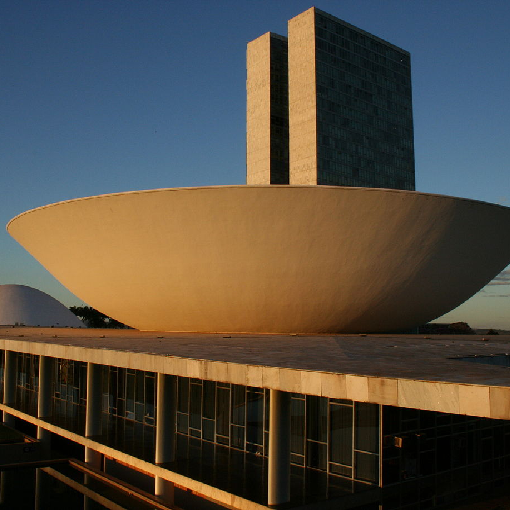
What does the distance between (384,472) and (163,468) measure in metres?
4.27

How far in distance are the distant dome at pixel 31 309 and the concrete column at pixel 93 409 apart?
1444 inches

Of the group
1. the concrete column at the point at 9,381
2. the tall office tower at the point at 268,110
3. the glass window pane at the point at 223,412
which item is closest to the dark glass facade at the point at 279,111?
the tall office tower at the point at 268,110

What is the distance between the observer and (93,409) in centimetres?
1536

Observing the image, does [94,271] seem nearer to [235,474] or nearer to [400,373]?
[235,474]

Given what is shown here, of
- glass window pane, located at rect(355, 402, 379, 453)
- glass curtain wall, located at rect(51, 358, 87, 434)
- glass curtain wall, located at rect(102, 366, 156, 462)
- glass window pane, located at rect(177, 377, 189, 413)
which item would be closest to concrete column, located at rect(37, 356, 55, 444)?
glass curtain wall, located at rect(51, 358, 87, 434)

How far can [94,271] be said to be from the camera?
21062 millimetres

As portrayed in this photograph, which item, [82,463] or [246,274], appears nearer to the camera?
[82,463]

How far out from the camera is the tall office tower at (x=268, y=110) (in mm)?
84438

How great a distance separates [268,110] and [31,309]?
43.9 metres

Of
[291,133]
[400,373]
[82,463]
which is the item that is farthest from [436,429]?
[291,133]

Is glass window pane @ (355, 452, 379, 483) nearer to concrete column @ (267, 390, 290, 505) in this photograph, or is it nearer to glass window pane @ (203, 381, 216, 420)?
concrete column @ (267, 390, 290, 505)

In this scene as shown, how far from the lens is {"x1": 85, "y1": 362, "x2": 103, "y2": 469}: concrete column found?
50.3ft

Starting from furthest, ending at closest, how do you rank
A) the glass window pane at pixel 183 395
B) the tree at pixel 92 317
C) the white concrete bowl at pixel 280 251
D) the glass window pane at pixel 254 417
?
the tree at pixel 92 317 < the white concrete bowl at pixel 280 251 < the glass window pane at pixel 183 395 < the glass window pane at pixel 254 417

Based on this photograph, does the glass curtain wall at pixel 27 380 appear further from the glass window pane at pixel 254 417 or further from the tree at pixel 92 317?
the tree at pixel 92 317
